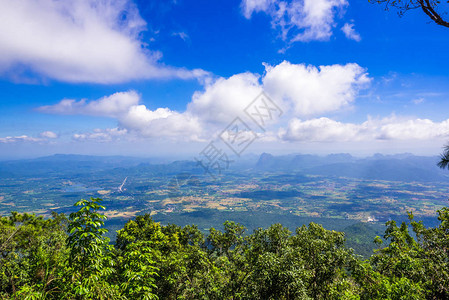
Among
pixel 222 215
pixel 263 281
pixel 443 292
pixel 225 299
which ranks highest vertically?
pixel 263 281

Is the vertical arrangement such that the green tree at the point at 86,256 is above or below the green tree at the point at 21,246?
above

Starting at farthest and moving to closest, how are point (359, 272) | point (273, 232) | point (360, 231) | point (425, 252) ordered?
point (360, 231)
point (273, 232)
point (425, 252)
point (359, 272)

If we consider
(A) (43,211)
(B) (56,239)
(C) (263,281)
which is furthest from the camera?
(A) (43,211)

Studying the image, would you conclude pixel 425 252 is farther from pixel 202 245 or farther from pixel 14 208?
pixel 14 208

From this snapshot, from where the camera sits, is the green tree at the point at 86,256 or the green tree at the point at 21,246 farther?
the green tree at the point at 21,246

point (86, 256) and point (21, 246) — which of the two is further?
point (21, 246)

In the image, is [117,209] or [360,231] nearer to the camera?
[360,231]

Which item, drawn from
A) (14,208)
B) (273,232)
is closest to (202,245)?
(273,232)

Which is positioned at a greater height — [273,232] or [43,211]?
[273,232]

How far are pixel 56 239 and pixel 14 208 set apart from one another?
216 meters

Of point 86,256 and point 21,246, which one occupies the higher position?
point 86,256

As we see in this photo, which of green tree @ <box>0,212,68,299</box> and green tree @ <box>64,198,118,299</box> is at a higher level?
green tree @ <box>64,198,118,299</box>

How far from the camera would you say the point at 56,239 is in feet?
60.9

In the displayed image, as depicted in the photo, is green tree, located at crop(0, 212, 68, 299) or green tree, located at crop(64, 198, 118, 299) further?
green tree, located at crop(0, 212, 68, 299)
